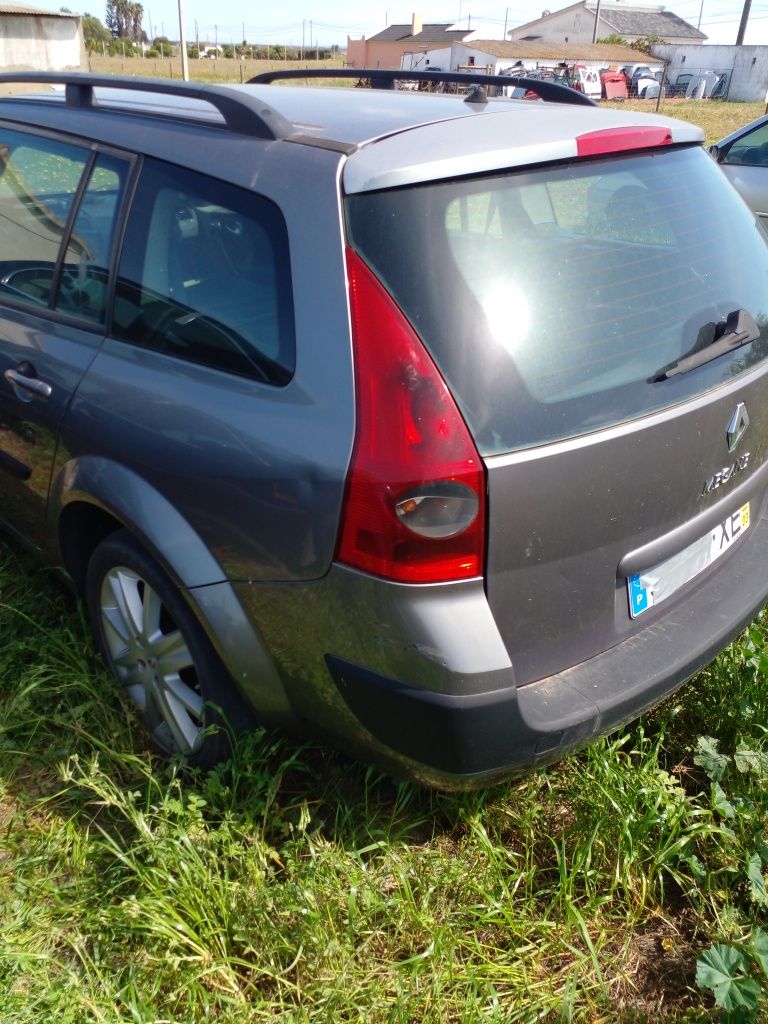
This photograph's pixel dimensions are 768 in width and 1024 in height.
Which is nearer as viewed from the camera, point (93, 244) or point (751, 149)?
point (93, 244)

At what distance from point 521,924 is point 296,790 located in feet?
2.33

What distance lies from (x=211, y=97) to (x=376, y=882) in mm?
1918

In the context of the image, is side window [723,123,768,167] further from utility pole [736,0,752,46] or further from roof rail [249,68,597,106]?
utility pole [736,0,752,46]

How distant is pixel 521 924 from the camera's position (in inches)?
82.0

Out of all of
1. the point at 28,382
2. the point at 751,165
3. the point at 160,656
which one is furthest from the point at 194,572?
the point at 751,165

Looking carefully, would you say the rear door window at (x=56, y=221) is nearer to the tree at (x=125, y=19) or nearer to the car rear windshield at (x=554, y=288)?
the car rear windshield at (x=554, y=288)

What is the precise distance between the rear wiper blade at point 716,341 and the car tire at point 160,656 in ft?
4.22

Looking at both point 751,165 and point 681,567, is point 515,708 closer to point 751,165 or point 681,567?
point 681,567

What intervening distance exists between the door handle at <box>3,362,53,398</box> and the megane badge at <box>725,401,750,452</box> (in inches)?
72.0

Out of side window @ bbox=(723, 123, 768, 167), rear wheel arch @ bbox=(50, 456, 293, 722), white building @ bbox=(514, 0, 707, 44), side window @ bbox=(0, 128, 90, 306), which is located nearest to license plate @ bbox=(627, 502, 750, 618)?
rear wheel arch @ bbox=(50, 456, 293, 722)

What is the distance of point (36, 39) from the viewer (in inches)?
1651

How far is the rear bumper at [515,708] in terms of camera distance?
1856mm

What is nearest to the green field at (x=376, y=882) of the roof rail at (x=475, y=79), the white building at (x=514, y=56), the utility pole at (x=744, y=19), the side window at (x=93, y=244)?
the side window at (x=93, y=244)

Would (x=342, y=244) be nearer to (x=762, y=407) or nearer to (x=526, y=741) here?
(x=526, y=741)
